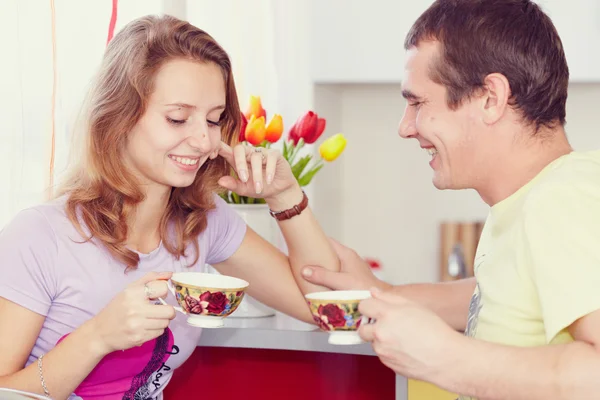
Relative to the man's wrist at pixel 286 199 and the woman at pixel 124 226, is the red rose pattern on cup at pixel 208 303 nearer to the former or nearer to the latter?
the woman at pixel 124 226

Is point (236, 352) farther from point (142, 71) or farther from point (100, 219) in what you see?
point (142, 71)

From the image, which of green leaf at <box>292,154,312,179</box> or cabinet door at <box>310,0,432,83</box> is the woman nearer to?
green leaf at <box>292,154,312,179</box>

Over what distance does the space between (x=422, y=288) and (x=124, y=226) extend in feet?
1.97

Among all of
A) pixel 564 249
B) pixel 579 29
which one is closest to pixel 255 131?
pixel 564 249

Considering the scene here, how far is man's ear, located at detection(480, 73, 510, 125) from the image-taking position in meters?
1.30

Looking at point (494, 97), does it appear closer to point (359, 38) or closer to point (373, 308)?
point (373, 308)

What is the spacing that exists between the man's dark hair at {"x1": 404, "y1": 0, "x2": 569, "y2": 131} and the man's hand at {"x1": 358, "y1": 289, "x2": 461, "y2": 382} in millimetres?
372

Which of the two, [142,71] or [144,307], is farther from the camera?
[142,71]

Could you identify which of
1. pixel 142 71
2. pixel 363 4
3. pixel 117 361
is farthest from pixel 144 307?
pixel 363 4

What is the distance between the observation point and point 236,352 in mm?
1881

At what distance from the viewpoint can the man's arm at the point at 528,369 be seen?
105 cm

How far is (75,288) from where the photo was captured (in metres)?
1.48

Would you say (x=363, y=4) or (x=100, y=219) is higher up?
(x=363, y=4)

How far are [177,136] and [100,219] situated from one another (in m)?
0.20
